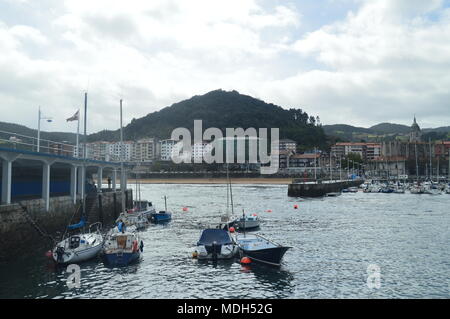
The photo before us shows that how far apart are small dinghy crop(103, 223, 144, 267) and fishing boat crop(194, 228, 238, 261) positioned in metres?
4.57

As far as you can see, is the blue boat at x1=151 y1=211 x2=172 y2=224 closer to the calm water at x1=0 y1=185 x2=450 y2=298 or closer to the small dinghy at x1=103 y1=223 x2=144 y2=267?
the calm water at x1=0 y1=185 x2=450 y2=298

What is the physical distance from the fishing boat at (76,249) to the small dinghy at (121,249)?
1.05 metres

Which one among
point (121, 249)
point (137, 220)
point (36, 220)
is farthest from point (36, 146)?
point (137, 220)

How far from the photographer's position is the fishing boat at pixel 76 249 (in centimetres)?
2389

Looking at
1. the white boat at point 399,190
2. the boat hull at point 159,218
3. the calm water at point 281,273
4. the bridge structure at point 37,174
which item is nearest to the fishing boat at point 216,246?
the calm water at point 281,273

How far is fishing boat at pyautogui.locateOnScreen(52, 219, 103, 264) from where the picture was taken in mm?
23891

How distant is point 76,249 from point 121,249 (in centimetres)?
302

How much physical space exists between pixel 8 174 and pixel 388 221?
4289cm

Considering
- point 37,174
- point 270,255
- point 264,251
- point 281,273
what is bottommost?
point 281,273

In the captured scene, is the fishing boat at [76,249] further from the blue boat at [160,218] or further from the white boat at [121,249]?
the blue boat at [160,218]

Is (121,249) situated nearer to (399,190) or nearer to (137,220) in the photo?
(137,220)

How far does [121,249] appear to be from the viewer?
82.1 ft
